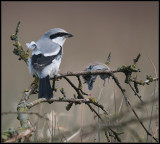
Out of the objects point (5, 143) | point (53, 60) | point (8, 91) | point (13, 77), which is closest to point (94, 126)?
point (5, 143)

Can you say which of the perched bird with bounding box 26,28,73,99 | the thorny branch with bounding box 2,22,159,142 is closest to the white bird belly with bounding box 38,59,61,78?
the perched bird with bounding box 26,28,73,99

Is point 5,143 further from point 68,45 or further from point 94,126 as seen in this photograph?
point 68,45

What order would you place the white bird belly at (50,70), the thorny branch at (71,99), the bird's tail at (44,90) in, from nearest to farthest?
the thorny branch at (71,99) < the bird's tail at (44,90) < the white bird belly at (50,70)

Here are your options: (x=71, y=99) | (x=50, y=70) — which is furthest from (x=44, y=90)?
(x=50, y=70)

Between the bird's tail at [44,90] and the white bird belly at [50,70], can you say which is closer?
the bird's tail at [44,90]

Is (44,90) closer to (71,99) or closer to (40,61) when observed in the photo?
(71,99)

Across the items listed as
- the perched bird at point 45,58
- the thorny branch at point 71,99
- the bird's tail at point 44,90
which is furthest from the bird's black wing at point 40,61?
the thorny branch at point 71,99

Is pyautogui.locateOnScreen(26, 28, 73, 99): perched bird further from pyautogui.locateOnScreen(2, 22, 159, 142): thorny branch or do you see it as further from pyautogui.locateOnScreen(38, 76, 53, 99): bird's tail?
pyautogui.locateOnScreen(2, 22, 159, 142): thorny branch

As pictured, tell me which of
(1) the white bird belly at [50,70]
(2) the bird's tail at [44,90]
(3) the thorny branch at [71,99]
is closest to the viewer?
(3) the thorny branch at [71,99]

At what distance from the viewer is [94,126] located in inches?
33.2

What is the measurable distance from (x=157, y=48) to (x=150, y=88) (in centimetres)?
235

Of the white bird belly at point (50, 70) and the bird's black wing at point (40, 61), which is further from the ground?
the bird's black wing at point (40, 61)

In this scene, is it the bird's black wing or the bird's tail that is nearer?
the bird's tail

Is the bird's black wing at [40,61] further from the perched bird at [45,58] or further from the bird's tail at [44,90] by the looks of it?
the bird's tail at [44,90]
